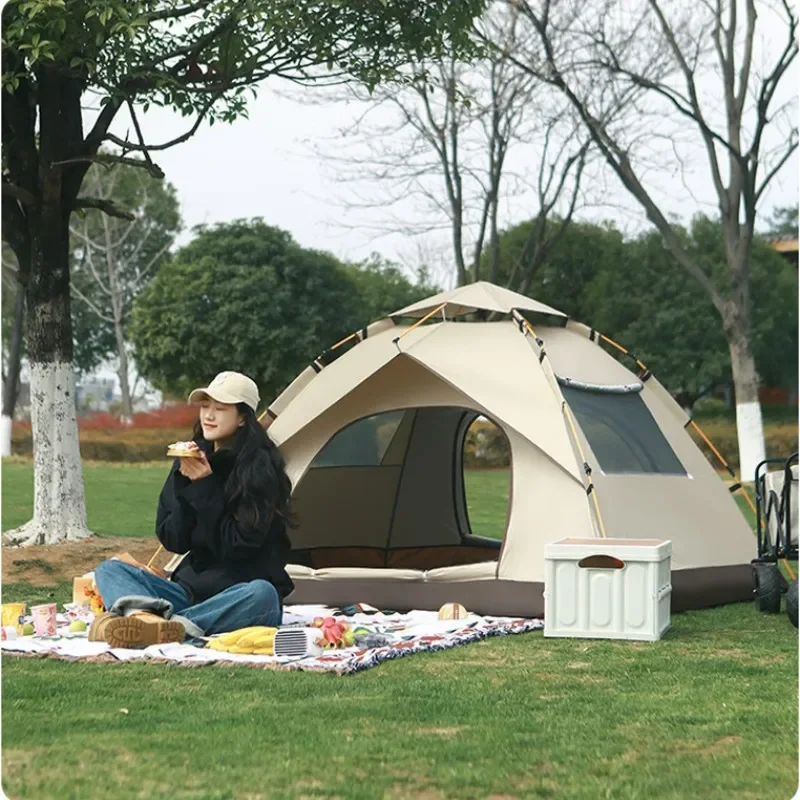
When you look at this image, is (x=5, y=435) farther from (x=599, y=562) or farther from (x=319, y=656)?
(x=319, y=656)

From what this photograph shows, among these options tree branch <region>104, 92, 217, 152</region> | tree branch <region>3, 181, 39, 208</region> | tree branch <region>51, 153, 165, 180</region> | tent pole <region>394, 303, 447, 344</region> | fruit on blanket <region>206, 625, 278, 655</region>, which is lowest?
fruit on blanket <region>206, 625, 278, 655</region>

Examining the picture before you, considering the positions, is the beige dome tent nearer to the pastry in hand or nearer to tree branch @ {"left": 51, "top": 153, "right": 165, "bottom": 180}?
the pastry in hand

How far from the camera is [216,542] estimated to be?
5.21m

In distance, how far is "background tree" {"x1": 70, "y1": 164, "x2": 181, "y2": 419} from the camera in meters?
28.4

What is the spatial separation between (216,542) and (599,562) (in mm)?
1556

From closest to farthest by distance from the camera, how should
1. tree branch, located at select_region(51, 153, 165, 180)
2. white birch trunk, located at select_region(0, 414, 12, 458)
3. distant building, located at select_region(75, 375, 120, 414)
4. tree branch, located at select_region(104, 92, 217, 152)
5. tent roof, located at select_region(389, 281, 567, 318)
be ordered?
tent roof, located at select_region(389, 281, 567, 318) < tree branch, located at select_region(51, 153, 165, 180) < tree branch, located at select_region(104, 92, 217, 152) < white birch trunk, located at select_region(0, 414, 12, 458) < distant building, located at select_region(75, 375, 120, 414)

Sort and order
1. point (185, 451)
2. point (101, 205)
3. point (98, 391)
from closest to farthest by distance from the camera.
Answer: point (185, 451) → point (101, 205) → point (98, 391)

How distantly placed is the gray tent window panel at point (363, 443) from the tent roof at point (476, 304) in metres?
0.88

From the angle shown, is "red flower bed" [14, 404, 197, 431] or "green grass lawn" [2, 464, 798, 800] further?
"red flower bed" [14, 404, 197, 431]

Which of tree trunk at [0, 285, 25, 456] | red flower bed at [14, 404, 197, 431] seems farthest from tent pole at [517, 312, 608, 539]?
red flower bed at [14, 404, 197, 431]

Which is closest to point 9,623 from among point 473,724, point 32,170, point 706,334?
point 473,724

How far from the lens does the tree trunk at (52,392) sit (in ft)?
29.6

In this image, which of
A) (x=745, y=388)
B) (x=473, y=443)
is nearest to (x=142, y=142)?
(x=745, y=388)

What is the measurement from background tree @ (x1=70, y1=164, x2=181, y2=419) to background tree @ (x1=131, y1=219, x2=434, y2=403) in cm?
355
